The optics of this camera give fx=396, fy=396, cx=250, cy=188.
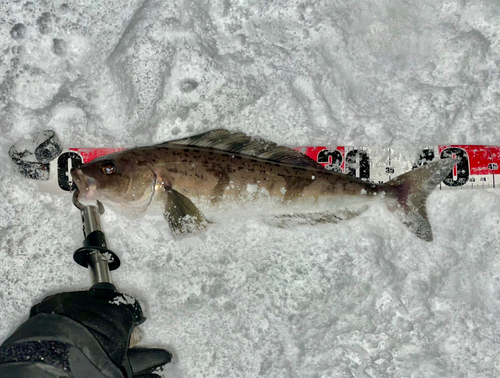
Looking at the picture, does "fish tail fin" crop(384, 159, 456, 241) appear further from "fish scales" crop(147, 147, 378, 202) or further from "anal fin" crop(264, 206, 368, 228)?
"anal fin" crop(264, 206, 368, 228)

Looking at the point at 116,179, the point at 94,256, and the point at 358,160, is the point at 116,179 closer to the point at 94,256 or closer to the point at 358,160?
the point at 94,256

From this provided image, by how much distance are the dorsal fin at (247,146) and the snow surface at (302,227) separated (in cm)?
25

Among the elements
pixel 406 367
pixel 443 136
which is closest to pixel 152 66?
pixel 443 136

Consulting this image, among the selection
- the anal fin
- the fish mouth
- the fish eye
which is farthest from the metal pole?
the anal fin

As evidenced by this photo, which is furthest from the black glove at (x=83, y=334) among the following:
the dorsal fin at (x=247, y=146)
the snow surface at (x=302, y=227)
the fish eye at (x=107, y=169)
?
the dorsal fin at (x=247, y=146)

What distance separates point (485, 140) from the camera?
160 inches

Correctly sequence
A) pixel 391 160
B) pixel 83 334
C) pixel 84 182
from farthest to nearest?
pixel 391 160 → pixel 84 182 → pixel 83 334

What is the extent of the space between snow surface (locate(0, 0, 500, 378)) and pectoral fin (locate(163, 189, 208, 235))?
1.17ft

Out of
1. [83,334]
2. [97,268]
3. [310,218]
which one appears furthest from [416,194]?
[83,334]

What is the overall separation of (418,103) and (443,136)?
0.45 m

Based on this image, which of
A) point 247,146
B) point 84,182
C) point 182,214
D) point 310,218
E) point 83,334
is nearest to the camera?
point 83,334

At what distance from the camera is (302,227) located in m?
4.02

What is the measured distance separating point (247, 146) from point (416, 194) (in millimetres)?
1709

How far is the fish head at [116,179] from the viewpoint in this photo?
3.40m
